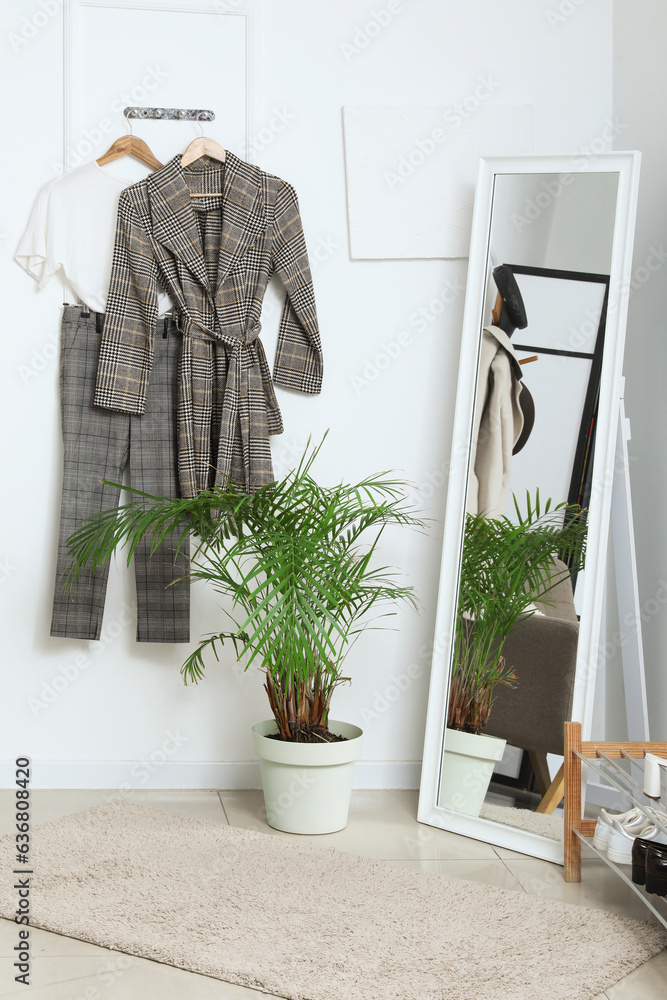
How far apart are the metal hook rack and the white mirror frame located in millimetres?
799

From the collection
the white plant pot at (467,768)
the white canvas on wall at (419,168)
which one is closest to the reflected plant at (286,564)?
the white plant pot at (467,768)

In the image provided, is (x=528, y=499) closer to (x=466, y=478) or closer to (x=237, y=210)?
(x=466, y=478)

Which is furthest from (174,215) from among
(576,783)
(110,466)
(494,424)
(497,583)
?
(576,783)

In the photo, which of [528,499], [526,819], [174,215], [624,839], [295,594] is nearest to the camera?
[624,839]

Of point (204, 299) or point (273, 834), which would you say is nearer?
point (273, 834)

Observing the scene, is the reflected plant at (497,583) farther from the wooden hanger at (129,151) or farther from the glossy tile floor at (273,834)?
the wooden hanger at (129,151)

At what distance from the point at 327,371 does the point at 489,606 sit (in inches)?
32.6

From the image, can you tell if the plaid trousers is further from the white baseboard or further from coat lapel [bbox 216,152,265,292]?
the white baseboard

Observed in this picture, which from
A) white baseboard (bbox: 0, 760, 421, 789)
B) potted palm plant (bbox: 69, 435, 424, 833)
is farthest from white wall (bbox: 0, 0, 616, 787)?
potted palm plant (bbox: 69, 435, 424, 833)

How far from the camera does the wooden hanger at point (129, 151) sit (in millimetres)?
2354

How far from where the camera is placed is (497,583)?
2238 mm

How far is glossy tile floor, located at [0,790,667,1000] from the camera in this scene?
4.60 feet

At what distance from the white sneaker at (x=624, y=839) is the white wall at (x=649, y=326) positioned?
0.57m

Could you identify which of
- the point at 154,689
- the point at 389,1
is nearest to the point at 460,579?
the point at 154,689
